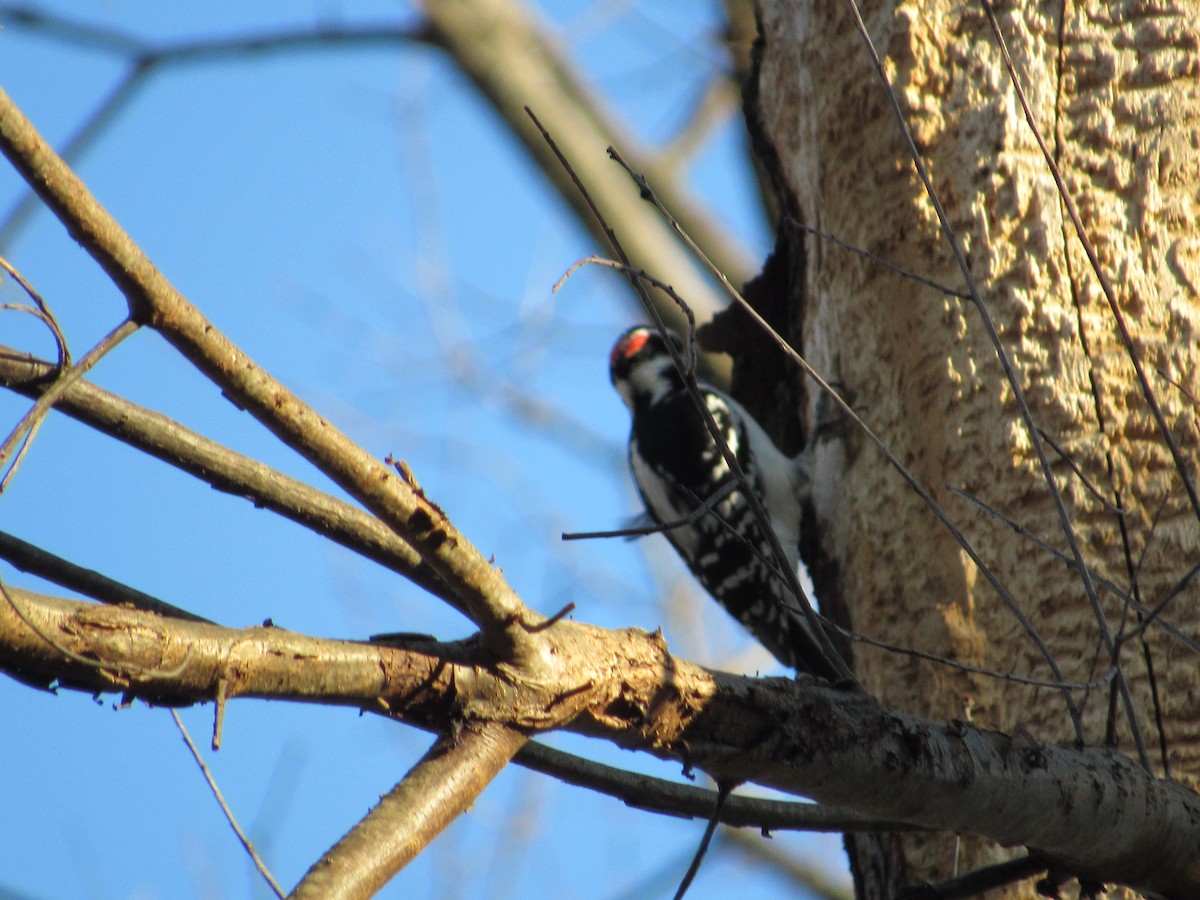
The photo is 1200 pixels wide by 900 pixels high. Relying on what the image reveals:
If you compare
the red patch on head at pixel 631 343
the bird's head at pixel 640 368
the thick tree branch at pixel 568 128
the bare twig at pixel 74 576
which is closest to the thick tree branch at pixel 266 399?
the bare twig at pixel 74 576

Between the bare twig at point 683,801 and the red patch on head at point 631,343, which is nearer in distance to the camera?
the bare twig at point 683,801

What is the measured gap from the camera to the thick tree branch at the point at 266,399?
103 centimetres

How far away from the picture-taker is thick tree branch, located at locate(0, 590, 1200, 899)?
45.3 inches

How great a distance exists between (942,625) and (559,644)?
1.25 meters

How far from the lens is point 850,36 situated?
2.94 meters

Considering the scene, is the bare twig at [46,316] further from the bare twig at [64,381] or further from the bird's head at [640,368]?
the bird's head at [640,368]

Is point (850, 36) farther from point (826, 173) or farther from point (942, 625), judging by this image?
point (942, 625)

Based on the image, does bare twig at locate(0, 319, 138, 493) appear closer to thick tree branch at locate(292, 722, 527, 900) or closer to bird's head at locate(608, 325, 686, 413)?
thick tree branch at locate(292, 722, 527, 900)

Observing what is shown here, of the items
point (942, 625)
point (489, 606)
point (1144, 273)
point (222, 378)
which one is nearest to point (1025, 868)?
point (942, 625)

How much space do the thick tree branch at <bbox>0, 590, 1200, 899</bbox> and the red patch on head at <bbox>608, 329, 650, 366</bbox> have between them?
11.8 feet

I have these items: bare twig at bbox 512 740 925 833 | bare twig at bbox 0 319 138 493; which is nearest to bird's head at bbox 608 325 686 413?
bare twig at bbox 512 740 925 833

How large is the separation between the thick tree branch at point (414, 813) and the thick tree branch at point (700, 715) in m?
0.03

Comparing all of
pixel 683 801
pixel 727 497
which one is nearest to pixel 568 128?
pixel 727 497

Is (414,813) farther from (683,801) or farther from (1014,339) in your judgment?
(1014,339)
